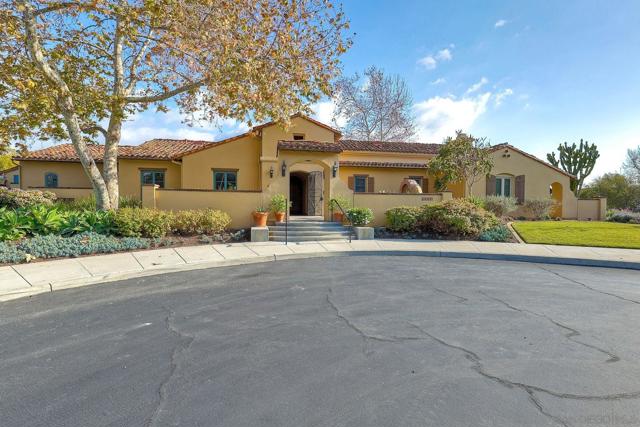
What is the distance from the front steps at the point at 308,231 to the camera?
12.5 meters

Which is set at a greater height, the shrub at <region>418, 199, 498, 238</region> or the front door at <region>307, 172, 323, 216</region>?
the front door at <region>307, 172, 323, 216</region>

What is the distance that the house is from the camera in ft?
46.2

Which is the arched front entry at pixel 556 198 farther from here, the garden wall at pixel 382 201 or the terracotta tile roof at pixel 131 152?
the terracotta tile roof at pixel 131 152

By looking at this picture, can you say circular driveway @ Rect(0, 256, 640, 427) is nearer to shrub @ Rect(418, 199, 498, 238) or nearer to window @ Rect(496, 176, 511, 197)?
shrub @ Rect(418, 199, 498, 238)

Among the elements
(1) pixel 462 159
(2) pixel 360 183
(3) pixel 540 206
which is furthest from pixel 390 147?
(3) pixel 540 206

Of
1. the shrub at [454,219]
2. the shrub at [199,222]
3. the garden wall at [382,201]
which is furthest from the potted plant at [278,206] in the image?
the shrub at [454,219]

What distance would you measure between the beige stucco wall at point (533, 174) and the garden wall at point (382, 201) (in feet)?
28.2

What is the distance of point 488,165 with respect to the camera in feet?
Answer: 57.8

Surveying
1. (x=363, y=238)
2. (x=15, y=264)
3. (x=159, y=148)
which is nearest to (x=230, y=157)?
(x=159, y=148)

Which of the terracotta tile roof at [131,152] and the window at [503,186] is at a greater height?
the terracotta tile roof at [131,152]

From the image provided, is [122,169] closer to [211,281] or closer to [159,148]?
[159,148]

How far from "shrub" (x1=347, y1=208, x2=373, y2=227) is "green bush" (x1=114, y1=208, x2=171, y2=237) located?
715 centimetres

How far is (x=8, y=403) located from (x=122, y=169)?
18.2 metres

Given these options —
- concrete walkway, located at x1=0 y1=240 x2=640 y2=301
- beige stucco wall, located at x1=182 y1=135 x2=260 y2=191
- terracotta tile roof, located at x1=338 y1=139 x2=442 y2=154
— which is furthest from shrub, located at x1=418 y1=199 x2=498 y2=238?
beige stucco wall, located at x1=182 y1=135 x2=260 y2=191
